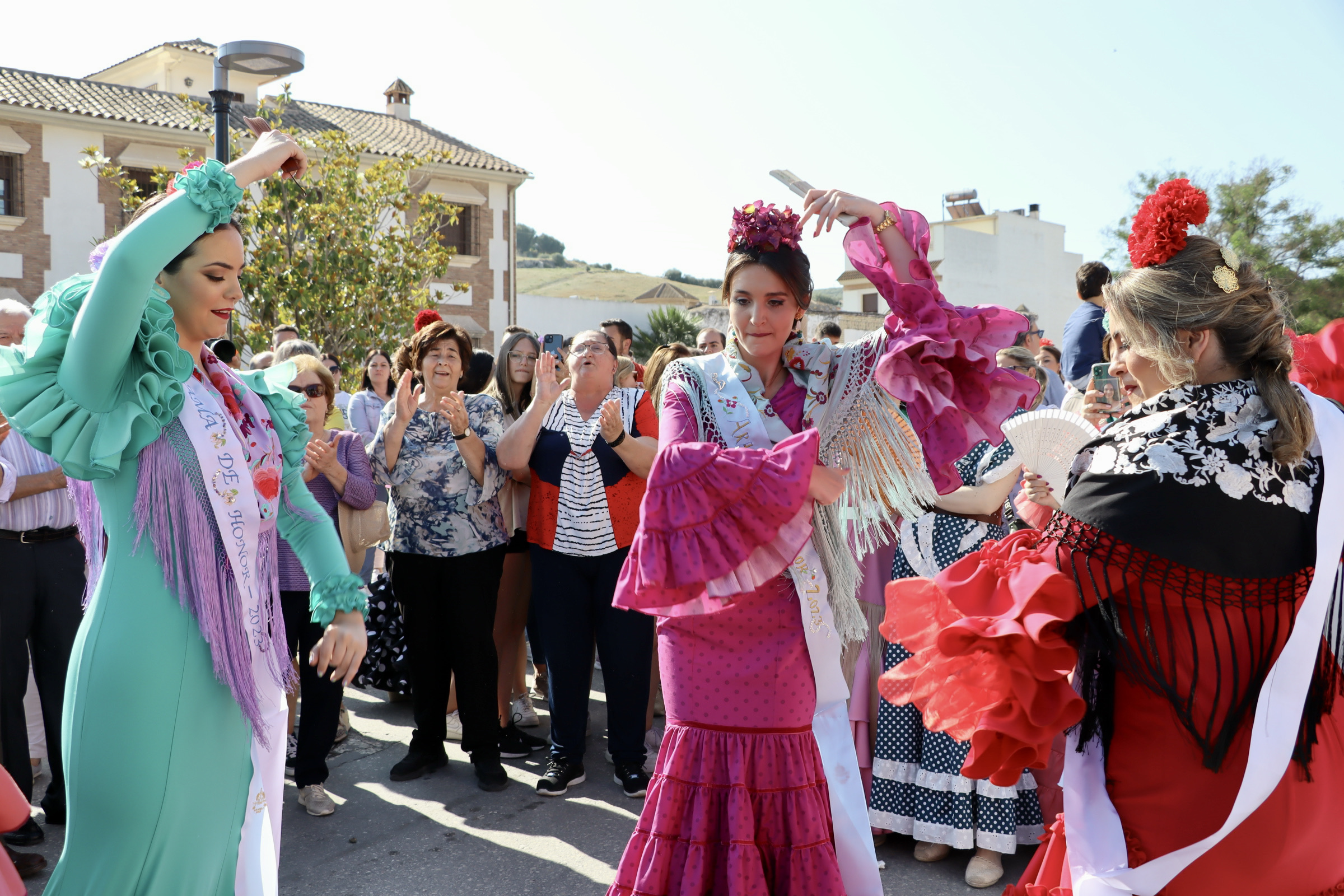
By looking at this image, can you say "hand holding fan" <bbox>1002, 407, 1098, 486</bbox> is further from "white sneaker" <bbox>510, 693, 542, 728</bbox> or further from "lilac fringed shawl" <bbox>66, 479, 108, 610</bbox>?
"white sneaker" <bbox>510, 693, 542, 728</bbox>

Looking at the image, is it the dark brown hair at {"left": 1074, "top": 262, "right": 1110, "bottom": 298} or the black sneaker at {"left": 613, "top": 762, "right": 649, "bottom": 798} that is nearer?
the black sneaker at {"left": 613, "top": 762, "right": 649, "bottom": 798}

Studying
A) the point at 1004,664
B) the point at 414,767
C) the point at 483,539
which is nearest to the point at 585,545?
the point at 483,539

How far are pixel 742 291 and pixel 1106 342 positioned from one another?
1.00m

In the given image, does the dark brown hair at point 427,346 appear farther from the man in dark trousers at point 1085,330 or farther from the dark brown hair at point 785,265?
the man in dark trousers at point 1085,330

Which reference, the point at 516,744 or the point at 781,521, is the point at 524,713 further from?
the point at 781,521

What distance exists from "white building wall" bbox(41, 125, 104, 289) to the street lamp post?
15.5 m

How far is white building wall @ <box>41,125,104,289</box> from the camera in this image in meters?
20.2

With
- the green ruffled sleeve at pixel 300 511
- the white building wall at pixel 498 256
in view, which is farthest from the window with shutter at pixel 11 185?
the green ruffled sleeve at pixel 300 511

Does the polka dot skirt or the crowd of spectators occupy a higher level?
the crowd of spectators

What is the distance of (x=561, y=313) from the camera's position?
34.2 metres

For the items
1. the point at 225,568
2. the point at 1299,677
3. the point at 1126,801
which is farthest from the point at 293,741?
the point at 1299,677

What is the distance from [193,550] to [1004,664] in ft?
5.75

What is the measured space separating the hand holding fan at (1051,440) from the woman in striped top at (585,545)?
6.35 feet

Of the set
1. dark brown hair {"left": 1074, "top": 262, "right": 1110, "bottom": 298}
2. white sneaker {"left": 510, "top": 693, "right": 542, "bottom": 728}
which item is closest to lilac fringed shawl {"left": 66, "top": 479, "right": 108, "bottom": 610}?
white sneaker {"left": 510, "top": 693, "right": 542, "bottom": 728}
